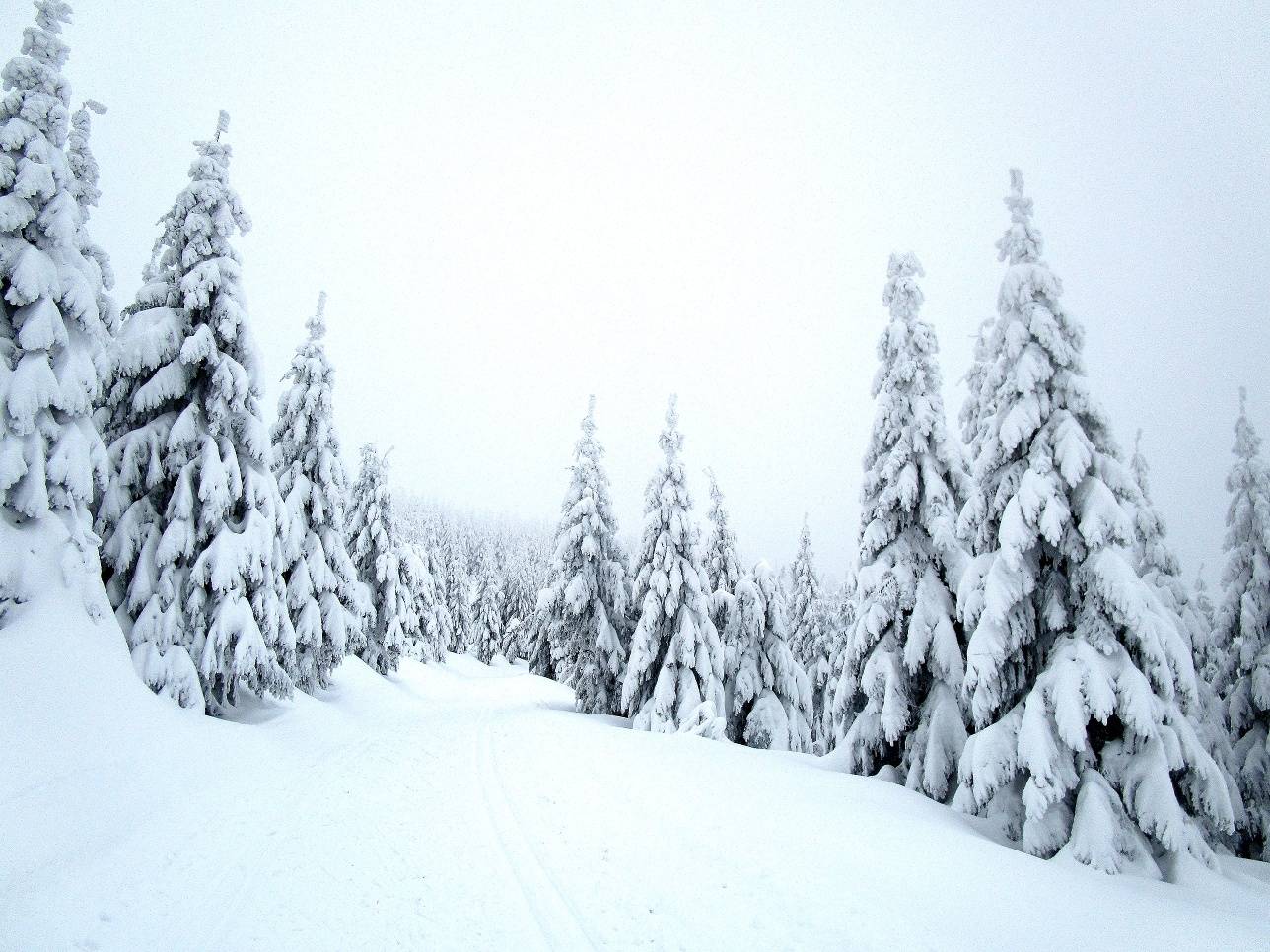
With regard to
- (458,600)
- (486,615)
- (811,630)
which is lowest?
(458,600)

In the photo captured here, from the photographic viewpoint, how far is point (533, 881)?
796 cm

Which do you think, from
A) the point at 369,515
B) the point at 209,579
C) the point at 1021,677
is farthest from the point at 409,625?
the point at 1021,677

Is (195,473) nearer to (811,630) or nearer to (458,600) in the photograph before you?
(811,630)

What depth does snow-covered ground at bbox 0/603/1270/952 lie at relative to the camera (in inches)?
271

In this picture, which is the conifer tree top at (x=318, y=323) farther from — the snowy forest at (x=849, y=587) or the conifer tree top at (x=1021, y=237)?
the conifer tree top at (x=1021, y=237)

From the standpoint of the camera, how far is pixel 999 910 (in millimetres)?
7535

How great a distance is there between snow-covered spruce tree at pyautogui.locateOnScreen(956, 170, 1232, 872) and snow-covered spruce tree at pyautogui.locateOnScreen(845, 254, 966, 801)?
2025mm

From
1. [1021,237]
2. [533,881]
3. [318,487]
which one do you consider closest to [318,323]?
[318,487]

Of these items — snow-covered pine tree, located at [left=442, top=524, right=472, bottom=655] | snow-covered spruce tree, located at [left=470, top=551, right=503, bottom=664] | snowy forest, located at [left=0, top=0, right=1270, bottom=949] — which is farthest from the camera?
snow-covered pine tree, located at [left=442, top=524, right=472, bottom=655]

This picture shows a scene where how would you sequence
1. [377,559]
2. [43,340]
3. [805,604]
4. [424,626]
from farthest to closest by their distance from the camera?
1. [424,626]
2. [805,604]
3. [377,559]
4. [43,340]

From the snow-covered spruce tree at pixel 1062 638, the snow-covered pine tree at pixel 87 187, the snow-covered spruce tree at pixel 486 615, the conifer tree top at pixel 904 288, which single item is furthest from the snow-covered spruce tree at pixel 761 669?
the snow-covered spruce tree at pixel 486 615

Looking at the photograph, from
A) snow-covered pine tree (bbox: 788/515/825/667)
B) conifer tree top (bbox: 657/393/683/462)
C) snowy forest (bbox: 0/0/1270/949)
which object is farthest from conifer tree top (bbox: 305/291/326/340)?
snow-covered pine tree (bbox: 788/515/825/667)

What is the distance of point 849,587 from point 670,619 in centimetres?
934

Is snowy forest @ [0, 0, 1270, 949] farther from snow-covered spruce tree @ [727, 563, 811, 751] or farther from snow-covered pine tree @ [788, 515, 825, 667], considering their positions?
snow-covered pine tree @ [788, 515, 825, 667]
